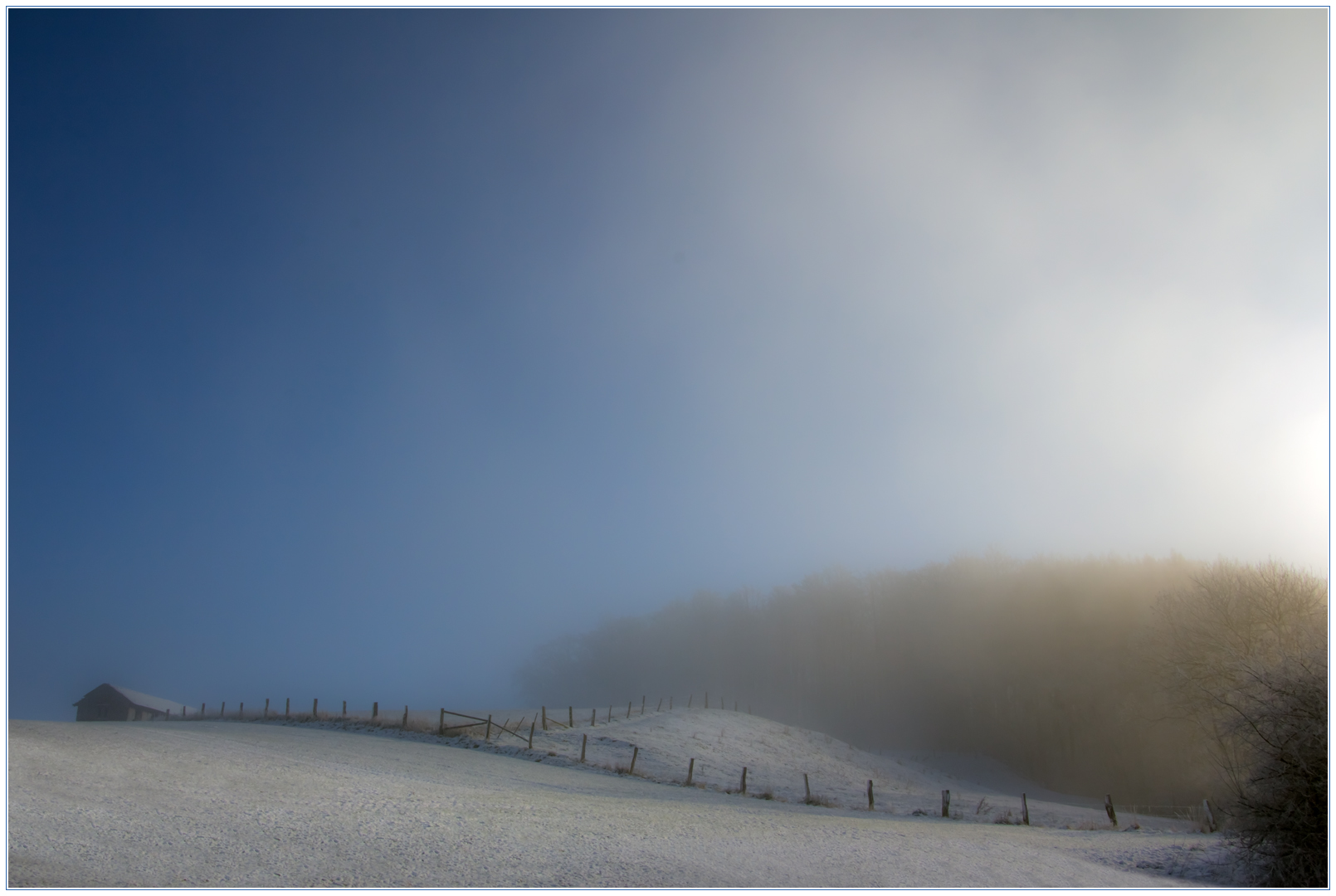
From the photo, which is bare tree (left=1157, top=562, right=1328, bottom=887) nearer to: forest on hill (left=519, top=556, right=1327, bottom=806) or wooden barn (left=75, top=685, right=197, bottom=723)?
forest on hill (left=519, top=556, right=1327, bottom=806)

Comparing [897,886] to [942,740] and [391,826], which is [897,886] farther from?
[942,740]

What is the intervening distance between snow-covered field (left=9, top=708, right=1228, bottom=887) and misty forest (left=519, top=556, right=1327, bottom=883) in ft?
14.1

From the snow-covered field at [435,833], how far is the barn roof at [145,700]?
2212 inches

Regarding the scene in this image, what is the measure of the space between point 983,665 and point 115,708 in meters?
91.1

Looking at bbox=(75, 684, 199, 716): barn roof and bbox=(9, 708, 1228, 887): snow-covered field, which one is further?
bbox=(75, 684, 199, 716): barn roof

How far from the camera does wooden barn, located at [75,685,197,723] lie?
219ft

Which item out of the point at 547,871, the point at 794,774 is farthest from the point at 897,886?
the point at 794,774

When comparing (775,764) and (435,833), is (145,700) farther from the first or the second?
(435,833)

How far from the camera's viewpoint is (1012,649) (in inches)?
3049

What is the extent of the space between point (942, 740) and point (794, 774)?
43790 millimetres

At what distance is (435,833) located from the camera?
1357 cm

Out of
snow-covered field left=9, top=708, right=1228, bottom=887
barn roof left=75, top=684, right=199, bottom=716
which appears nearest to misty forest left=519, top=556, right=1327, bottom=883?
snow-covered field left=9, top=708, right=1228, bottom=887

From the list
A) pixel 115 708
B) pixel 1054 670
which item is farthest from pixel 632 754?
pixel 115 708

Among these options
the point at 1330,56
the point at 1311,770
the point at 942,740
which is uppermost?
the point at 1330,56
